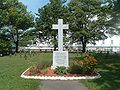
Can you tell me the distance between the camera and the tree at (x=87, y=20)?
66.6 metres

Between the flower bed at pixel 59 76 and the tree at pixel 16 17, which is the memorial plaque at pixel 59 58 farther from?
the tree at pixel 16 17

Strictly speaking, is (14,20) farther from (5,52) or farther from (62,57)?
(62,57)

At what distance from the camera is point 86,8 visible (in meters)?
68.0

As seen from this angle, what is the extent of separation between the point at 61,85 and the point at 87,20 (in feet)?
164

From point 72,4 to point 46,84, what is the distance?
172 feet

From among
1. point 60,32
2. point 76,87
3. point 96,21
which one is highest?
point 96,21

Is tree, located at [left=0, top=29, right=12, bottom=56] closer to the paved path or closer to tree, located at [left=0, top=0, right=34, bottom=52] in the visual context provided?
tree, located at [left=0, top=0, right=34, bottom=52]

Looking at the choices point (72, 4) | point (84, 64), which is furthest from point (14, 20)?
point (84, 64)

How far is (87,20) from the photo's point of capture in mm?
67500

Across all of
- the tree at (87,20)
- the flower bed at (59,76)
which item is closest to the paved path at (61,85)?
the flower bed at (59,76)

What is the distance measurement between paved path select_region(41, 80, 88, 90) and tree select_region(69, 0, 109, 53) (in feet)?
153

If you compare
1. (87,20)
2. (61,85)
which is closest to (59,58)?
(61,85)

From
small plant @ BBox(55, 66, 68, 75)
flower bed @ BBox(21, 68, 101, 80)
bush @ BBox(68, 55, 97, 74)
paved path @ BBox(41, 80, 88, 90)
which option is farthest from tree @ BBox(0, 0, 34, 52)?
paved path @ BBox(41, 80, 88, 90)

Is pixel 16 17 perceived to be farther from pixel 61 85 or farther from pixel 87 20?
pixel 61 85
